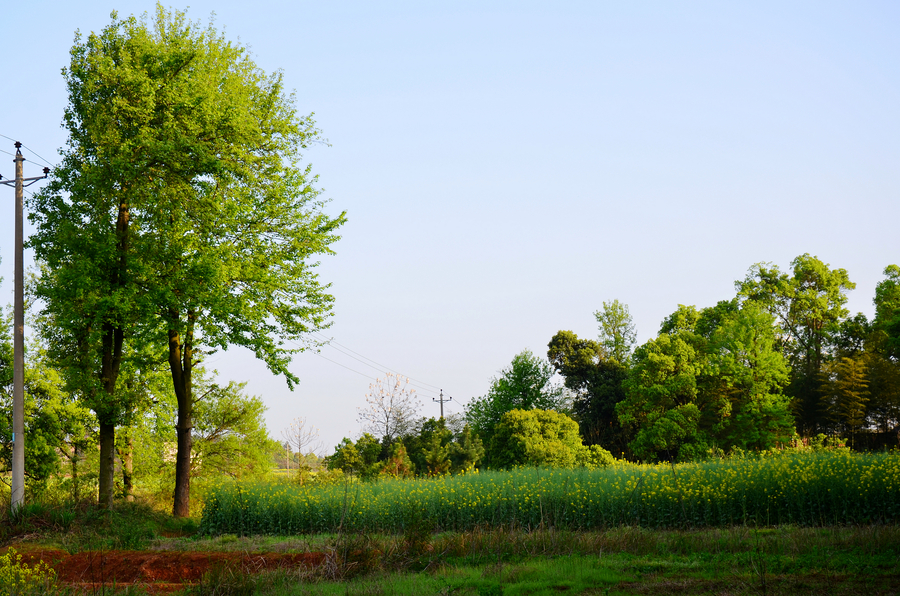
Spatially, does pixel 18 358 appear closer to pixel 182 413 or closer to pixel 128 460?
pixel 182 413

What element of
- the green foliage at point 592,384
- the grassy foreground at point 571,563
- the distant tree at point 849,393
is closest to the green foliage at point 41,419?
the grassy foreground at point 571,563

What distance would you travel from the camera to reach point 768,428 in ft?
119

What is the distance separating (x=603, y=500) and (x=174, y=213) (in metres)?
12.3

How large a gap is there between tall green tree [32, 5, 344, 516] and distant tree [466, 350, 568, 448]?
29.8 meters

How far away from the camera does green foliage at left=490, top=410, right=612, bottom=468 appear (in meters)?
29.6

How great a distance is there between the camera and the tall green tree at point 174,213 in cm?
1670

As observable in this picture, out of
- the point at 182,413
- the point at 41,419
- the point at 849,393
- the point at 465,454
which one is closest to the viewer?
the point at 182,413

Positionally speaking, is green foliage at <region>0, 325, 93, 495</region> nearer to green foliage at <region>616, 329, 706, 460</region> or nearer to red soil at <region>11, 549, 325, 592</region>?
red soil at <region>11, 549, 325, 592</region>

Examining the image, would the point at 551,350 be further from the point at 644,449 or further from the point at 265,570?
the point at 265,570

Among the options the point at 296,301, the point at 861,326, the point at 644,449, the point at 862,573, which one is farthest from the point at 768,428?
the point at 862,573

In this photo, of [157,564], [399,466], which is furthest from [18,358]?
[399,466]

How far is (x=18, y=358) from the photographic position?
640 inches

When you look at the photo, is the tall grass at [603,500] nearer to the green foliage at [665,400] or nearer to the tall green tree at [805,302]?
the green foliage at [665,400]

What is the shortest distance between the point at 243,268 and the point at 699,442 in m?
27.8
